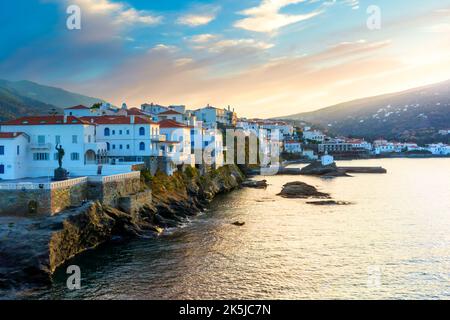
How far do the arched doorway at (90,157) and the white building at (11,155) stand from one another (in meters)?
6.28

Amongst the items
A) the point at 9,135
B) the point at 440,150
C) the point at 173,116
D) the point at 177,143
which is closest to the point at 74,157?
the point at 9,135

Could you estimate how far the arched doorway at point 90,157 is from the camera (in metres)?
46.4

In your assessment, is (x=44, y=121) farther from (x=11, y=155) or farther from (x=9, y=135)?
(x=11, y=155)

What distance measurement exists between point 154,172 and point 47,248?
24747 millimetres

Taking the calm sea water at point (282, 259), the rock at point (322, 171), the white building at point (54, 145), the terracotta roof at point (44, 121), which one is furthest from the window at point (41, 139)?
the rock at point (322, 171)

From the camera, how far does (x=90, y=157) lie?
47250 mm

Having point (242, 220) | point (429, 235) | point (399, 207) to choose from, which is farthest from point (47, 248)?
point (399, 207)

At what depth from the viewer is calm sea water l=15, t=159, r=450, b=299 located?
2353 cm

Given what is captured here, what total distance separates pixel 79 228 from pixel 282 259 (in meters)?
14.9

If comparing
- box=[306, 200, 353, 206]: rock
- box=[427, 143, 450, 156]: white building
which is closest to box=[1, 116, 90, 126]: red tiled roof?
box=[306, 200, 353, 206]: rock

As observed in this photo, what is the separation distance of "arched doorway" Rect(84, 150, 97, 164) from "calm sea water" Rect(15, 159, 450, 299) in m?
13.7

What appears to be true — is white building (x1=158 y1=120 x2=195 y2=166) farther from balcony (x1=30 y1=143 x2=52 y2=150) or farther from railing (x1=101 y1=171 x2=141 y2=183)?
balcony (x1=30 y1=143 x2=52 y2=150)
